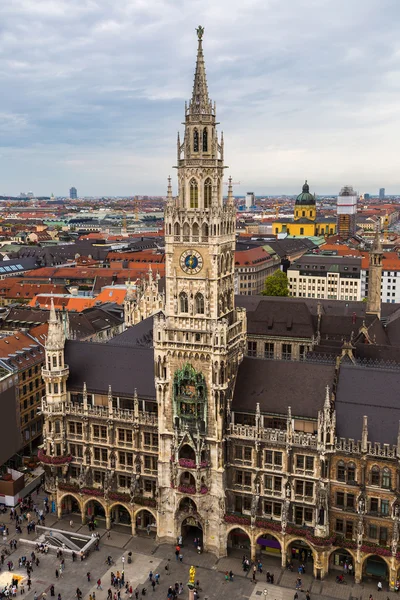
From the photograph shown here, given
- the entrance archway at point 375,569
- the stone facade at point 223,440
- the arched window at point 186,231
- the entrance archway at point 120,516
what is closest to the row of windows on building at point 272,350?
the stone facade at point 223,440

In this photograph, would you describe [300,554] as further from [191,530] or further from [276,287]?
[276,287]

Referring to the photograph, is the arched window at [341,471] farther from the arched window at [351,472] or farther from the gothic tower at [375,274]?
the gothic tower at [375,274]

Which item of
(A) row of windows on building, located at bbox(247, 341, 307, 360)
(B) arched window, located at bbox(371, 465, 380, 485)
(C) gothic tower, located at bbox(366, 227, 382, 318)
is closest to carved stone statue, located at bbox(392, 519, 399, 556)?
(B) arched window, located at bbox(371, 465, 380, 485)

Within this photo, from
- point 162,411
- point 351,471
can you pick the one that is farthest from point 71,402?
point 351,471

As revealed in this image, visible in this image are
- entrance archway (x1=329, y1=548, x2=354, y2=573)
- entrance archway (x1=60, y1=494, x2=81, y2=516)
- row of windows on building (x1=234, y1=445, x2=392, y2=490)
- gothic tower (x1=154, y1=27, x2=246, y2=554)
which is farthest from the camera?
entrance archway (x1=60, y1=494, x2=81, y2=516)

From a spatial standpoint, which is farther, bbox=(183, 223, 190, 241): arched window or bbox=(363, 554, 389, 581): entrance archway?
bbox=(183, 223, 190, 241): arched window

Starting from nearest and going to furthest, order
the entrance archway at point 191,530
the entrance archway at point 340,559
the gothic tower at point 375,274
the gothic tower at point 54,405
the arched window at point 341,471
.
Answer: the arched window at point 341,471 < the entrance archway at point 340,559 < the entrance archway at point 191,530 < the gothic tower at point 54,405 < the gothic tower at point 375,274

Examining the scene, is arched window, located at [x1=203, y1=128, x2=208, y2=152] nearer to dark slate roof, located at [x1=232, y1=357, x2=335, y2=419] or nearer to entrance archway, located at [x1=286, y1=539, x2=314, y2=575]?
dark slate roof, located at [x1=232, y1=357, x2=335, y2=419]
